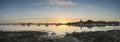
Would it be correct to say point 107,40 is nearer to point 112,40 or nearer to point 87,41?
point 112,40

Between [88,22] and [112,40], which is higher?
[112,40]

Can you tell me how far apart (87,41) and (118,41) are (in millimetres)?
2767

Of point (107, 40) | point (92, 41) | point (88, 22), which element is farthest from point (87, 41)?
point (88, 22)

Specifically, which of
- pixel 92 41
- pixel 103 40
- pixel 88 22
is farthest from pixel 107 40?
pixel 88 22

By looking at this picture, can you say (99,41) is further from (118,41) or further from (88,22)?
(88,22)

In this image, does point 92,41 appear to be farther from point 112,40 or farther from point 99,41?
point 112,40

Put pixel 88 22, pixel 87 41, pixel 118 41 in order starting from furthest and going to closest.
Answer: pixel 88 22 → pixel 87 41 → pixel 118 41

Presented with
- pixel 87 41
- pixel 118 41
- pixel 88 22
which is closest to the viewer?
pixel 118 41

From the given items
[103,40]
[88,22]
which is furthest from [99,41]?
[88,22]

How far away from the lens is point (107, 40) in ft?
51.9

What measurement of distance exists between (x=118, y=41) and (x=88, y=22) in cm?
11550

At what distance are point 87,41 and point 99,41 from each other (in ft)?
3.82

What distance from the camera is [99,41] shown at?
15.7 metres

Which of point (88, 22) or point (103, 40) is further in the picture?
point (88, 22)
